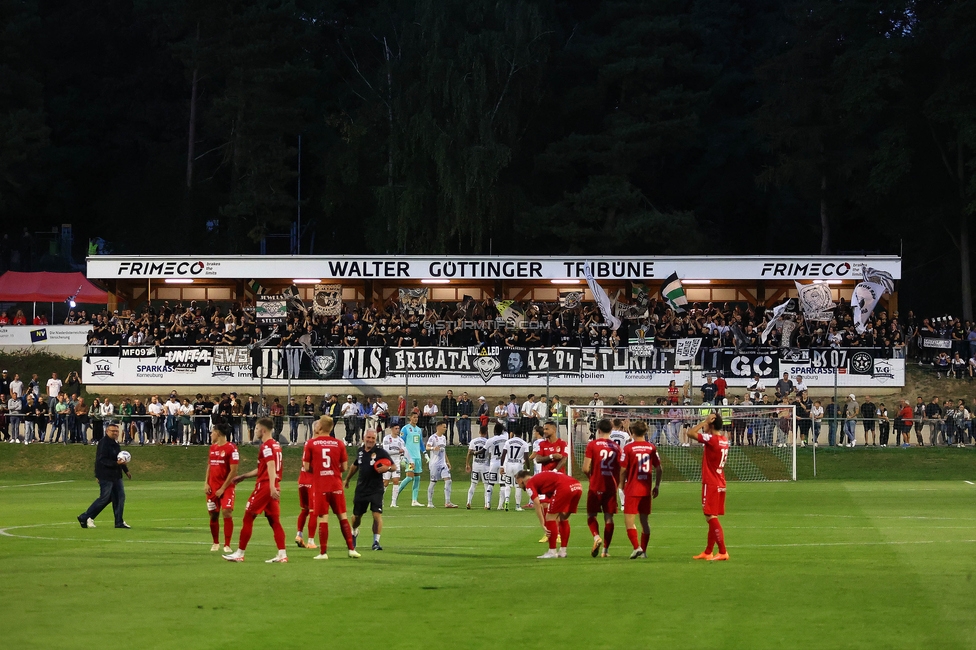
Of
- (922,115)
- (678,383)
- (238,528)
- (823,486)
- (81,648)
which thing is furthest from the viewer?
(922,115)

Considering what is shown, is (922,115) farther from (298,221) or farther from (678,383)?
(298,221)

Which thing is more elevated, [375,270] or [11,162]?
[11,162]

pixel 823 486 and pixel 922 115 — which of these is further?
pixel 922 115

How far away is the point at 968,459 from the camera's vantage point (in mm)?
36938

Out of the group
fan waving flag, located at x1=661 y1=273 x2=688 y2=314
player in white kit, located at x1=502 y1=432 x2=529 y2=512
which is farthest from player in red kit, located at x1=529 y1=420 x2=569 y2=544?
fan waving flag, located at x1=661 y1=273 x2=688 y2=314

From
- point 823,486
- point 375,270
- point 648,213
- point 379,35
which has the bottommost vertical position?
point 823,486

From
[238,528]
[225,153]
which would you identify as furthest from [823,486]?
[225,153]

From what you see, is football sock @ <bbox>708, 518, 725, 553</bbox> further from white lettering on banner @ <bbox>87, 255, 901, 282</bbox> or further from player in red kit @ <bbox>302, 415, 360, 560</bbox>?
white lettering on banner @ <bbox>87, 255, 901, 282</bbox>

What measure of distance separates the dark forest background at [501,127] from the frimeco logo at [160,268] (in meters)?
14.9

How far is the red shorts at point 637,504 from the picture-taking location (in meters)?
16.9

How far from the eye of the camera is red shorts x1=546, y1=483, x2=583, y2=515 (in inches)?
668

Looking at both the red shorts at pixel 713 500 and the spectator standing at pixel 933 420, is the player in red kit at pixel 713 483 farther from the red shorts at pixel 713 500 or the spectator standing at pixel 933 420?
the spectator standing at pixel 933 420

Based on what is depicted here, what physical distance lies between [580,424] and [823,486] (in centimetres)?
802

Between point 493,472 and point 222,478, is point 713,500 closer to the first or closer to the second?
point 222,478
